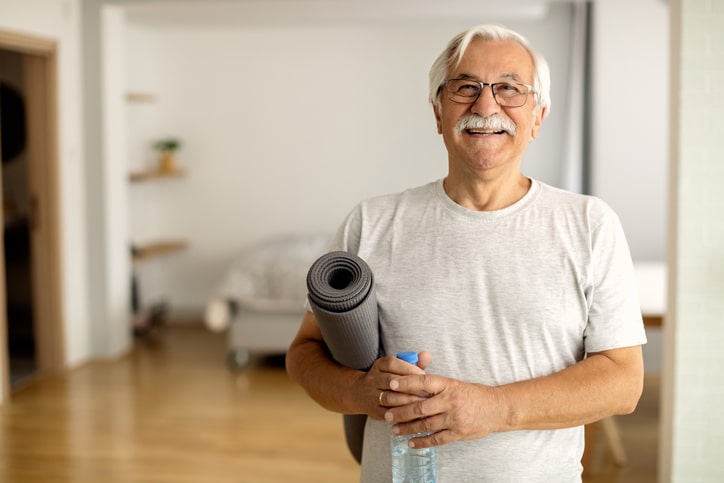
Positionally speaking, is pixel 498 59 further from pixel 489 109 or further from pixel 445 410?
pixel 445 410

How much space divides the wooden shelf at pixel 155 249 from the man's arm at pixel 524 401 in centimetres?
532

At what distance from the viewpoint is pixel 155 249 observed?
6.84 metres

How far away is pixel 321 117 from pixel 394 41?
0.86 metres

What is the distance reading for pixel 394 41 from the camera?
690cm

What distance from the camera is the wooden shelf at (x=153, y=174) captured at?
21.0ft

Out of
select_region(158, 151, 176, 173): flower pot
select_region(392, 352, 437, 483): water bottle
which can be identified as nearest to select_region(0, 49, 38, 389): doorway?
select_region(158, 151, 176, 173): flower pot

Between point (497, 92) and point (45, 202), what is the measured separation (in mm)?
4621

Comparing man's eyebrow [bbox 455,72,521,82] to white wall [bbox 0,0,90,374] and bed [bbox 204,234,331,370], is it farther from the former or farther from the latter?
white wall [bbox 0,0,90,374]

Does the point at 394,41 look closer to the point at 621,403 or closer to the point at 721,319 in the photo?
the point at 721,319

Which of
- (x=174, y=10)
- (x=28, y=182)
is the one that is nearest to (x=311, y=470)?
(x=28, y=182)

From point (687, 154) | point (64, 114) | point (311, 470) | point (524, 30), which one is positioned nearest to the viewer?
point (687, 154)

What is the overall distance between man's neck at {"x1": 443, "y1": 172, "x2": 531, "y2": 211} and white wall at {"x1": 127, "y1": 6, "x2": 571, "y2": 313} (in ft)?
17.1

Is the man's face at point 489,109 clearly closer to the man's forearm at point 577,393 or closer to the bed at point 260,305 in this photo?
the man's forearm at point 577,393

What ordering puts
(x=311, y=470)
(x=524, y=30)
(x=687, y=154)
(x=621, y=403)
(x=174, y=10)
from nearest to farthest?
(x=621, y=403), (x=687, y=154), (x=311, y=470), (x=174, y=10), (x=524, y=30)
